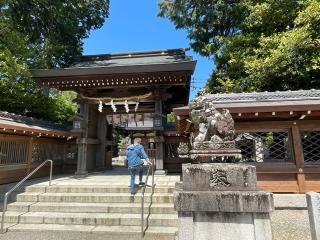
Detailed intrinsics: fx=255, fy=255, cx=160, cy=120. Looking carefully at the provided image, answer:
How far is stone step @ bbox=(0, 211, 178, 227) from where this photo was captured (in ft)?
19.6

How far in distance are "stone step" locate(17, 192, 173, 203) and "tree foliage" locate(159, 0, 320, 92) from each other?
746 cm

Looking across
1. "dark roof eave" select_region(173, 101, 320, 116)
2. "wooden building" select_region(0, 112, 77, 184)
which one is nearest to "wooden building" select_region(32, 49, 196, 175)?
"wooden building" select_region(0, 112, 77, 184)

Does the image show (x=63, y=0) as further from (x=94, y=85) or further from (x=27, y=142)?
(x=27, y=142)

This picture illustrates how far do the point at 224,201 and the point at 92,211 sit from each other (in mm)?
4167

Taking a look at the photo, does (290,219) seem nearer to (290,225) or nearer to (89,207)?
(290,225)

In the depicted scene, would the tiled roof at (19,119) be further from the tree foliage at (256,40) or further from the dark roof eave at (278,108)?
the tree foliage at (256,40)

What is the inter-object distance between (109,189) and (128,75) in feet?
15.8

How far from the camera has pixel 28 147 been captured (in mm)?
10328

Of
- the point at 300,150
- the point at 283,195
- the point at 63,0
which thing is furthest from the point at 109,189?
the point at 63,0

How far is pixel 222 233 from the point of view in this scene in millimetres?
3646

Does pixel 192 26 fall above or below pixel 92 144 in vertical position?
above

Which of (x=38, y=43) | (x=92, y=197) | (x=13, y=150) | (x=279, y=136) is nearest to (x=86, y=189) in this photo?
(x=92, y=197)

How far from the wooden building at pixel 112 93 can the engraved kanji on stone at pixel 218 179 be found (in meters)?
6.40

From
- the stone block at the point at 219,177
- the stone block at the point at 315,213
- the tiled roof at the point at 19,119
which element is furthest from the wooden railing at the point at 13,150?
the stone block at the point at 315,213
